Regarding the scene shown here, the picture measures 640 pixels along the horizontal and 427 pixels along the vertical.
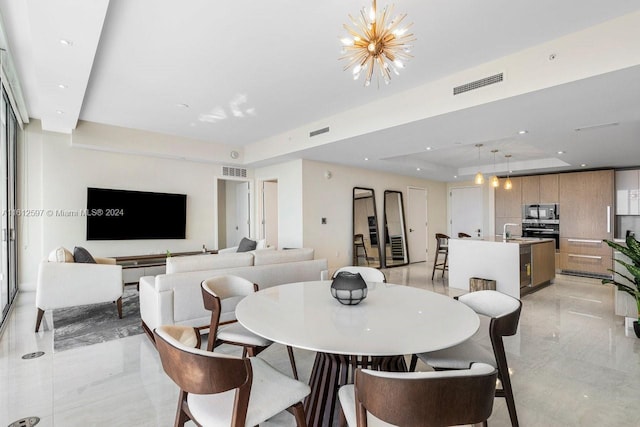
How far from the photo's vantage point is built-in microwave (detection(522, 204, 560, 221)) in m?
7.47

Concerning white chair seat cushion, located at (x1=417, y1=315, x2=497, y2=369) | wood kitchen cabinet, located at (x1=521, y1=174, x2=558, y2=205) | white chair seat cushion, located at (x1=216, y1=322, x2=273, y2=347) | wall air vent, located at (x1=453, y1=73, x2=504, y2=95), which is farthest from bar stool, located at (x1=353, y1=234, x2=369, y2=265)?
white chair seat cushion, located at (x1=417, y1=315, x2=497, y2=369)

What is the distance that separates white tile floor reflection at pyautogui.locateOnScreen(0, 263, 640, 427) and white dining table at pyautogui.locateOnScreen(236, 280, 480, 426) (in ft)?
1.50

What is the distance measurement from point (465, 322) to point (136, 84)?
426 cm

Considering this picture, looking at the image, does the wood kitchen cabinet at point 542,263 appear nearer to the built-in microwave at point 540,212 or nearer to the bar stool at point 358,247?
the built-in microwave at point 540,212

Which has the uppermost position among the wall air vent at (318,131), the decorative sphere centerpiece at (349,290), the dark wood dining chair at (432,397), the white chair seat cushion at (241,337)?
the wall air vent at (318,131)

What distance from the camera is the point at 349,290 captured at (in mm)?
1936

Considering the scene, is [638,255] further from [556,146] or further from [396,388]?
[396,388]

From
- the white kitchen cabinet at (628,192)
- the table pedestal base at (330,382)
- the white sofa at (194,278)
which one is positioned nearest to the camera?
the table pedestal base at (330,382)

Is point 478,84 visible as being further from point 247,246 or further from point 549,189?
point 549,189

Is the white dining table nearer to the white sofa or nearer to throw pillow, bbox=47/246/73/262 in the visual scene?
the white sofa

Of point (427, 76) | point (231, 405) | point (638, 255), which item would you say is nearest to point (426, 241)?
point (638, 255)

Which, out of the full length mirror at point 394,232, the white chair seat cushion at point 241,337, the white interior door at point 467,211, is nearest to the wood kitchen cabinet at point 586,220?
the white interior door at point 467,211

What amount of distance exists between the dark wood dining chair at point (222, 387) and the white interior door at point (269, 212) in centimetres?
607

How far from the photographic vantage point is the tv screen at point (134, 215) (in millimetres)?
5664
